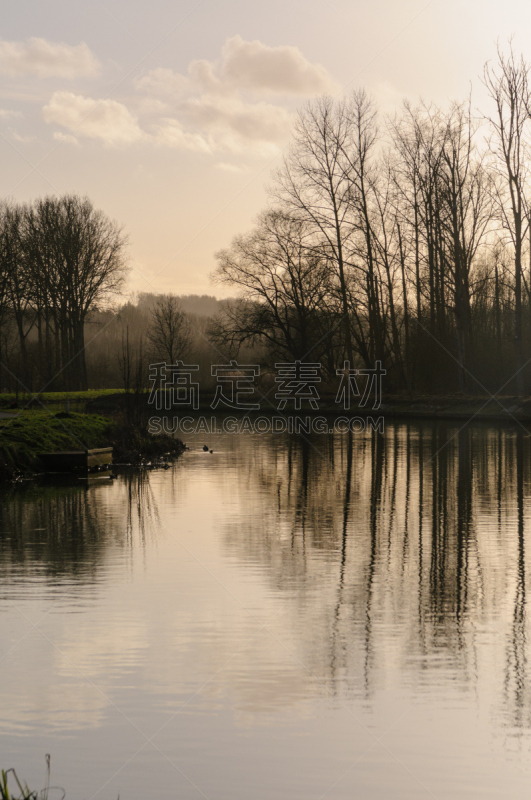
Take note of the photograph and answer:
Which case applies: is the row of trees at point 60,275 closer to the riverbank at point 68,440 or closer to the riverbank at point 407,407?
the riverbank at point 407,407

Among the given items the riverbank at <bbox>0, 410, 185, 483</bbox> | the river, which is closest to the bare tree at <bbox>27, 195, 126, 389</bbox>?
the riverbank at <bbox>0, 410, 185, 483</bbox>

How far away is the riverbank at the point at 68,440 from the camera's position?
1759 centimetres

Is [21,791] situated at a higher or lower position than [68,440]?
lower

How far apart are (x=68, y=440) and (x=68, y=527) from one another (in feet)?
26.9

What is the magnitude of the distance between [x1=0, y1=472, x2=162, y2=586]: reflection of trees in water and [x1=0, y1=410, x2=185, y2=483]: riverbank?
6.15 feet

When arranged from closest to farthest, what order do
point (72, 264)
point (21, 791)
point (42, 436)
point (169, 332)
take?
point (21, 791), point (42, 436), point (72, 264), point (169, 332)

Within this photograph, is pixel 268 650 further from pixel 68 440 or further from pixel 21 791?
pixel 68 440

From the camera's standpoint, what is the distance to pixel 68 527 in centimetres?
1153

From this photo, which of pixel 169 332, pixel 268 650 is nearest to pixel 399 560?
pixel 268 650

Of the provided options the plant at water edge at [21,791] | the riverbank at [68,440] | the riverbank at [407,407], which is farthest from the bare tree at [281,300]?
the plant at water edge at [21,791]

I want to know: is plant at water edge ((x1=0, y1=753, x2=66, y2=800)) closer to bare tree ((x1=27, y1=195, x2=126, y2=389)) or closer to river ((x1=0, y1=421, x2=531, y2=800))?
river ((x1=0, y1=421, x2=531, y2=800))

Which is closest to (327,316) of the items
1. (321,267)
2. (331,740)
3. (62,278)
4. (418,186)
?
(321,267)

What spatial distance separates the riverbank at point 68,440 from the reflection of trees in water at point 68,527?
188 cm

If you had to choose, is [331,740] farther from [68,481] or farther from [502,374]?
[502,374]
